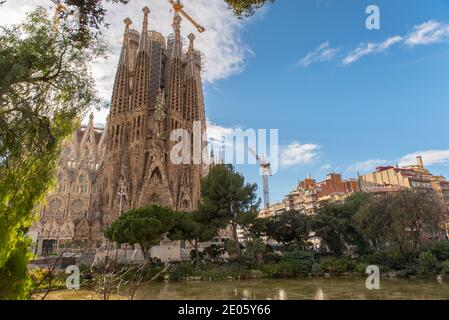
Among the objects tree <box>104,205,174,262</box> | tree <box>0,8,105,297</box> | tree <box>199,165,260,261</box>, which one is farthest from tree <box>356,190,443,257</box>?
tree <box>0,8,105,297</box>

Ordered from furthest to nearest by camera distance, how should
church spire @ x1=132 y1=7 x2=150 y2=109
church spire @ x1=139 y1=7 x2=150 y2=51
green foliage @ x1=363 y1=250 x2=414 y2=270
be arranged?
church spire @ x1=139 y1=7 x2=150 y2=51 < church spire @ x1=132 y1=7 x2=150 y2=109 < green foliage @ x1=363 y1=250 x2=414 y2=270

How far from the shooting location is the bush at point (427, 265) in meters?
18.2

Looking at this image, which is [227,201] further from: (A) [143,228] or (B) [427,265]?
(B) [427,265]

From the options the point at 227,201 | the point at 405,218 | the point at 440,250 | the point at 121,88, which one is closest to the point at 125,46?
the point at 121,88

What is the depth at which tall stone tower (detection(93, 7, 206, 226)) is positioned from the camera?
41.8 m

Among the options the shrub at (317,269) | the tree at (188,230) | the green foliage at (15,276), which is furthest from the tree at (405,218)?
the green foliage at (15,276)

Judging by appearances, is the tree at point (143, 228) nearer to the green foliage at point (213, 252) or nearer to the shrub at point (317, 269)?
the green foliage at point (213, 252)

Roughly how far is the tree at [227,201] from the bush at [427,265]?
12.5m

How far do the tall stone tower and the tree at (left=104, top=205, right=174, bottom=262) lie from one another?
1403 centimetres

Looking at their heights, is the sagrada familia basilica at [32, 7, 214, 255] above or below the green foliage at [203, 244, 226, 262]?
above

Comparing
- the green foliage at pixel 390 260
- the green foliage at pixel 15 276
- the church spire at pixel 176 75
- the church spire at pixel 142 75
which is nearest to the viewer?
the green foliage at pixel 15 276

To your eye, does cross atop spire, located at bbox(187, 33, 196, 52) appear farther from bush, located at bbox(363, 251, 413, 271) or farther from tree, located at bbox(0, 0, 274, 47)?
tree, located at bbox(0, 0, 274, 47)

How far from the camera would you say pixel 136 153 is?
143ft
